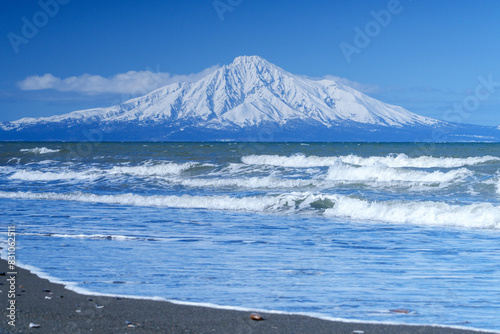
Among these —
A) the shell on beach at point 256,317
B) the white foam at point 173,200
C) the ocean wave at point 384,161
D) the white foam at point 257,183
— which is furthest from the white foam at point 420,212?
the ocean wave at point 384,161

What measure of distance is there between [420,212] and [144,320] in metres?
10.2

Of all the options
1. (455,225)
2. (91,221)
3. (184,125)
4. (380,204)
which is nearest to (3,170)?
(91,221)

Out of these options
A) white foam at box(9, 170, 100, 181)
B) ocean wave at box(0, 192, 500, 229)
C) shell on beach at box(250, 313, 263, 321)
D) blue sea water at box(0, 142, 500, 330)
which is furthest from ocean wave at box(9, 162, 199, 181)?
shell on beach at box(250, 313, 263, 321)

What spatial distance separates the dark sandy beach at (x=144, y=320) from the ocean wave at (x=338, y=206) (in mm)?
8699

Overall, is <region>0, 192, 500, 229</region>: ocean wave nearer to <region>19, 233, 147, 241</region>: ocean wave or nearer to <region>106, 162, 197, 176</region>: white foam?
<region>19, 233, 147, 241</region>: ocean wave

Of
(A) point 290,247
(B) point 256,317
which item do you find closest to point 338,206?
(A) point 290,247

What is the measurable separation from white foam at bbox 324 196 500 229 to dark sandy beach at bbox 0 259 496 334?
8.62m

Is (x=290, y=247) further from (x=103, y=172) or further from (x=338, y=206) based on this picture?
(x=103, y=172)

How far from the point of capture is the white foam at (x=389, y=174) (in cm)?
2414

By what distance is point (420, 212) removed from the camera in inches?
549

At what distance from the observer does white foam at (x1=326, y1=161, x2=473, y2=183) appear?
24.1m

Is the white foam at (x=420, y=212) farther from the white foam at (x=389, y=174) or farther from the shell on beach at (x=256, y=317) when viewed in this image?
the shell on beach at (x=256, y=317)

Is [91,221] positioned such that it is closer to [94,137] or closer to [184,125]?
[94,137]

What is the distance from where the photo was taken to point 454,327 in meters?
5.08
